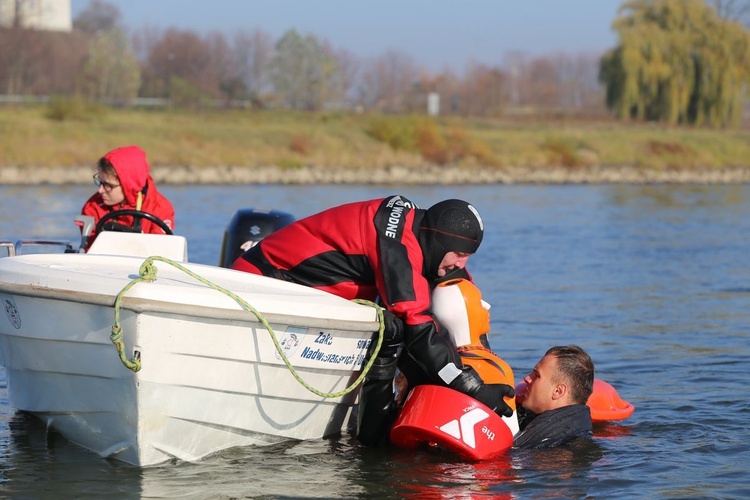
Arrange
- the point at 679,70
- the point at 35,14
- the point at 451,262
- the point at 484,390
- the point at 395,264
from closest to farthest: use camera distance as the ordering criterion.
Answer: the point at 395,264 → the point at 451,262 → the point at 484,390 → the point at 679,70 → the point at 35,14

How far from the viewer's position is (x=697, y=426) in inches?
314

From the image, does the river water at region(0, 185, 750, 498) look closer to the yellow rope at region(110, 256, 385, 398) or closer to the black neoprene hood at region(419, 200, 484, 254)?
the yellow rope at region(110, 256, 385, 398)

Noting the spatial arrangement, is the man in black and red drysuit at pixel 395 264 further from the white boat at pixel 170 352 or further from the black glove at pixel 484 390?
the white boat at pixel 170 352

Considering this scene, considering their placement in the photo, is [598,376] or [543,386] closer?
[543,386]

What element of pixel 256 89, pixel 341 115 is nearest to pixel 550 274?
pixel 341 115

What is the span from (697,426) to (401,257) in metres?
2.94

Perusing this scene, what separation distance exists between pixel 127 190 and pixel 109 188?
14 centimetres

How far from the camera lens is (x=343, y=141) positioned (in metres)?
52.9

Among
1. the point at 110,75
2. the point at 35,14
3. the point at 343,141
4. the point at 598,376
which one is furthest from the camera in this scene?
the point at 35,14

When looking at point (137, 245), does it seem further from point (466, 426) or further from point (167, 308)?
point (466, 426)

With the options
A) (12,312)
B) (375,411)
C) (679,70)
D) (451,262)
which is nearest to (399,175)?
(679,70)

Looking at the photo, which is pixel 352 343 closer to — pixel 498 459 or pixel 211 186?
pixel 498 459

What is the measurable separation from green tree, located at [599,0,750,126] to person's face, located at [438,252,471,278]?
54.4m

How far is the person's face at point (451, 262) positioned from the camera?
21.4 ft
